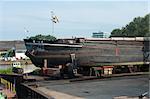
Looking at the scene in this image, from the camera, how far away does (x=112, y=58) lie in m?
16.1

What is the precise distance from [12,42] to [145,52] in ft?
194

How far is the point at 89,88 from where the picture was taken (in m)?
11.6

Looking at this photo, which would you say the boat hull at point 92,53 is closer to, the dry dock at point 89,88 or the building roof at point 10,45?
the dry dock at point 89,88

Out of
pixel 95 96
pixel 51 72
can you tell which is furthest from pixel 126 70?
pixel 95 96

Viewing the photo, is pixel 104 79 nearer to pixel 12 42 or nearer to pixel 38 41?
pixel 38 41

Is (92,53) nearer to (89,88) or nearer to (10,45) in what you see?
(89,88)

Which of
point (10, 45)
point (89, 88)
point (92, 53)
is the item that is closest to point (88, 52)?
point (92, 53)

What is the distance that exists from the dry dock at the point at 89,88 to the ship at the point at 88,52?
201 cm

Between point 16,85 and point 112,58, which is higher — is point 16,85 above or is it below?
below

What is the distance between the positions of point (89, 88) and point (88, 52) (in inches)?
178

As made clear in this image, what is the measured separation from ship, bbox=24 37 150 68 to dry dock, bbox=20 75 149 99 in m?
2.01

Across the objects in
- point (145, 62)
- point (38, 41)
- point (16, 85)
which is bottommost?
point (16, 85)

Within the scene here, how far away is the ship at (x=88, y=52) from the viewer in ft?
51.9

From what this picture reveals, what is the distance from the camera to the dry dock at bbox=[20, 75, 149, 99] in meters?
9.91
